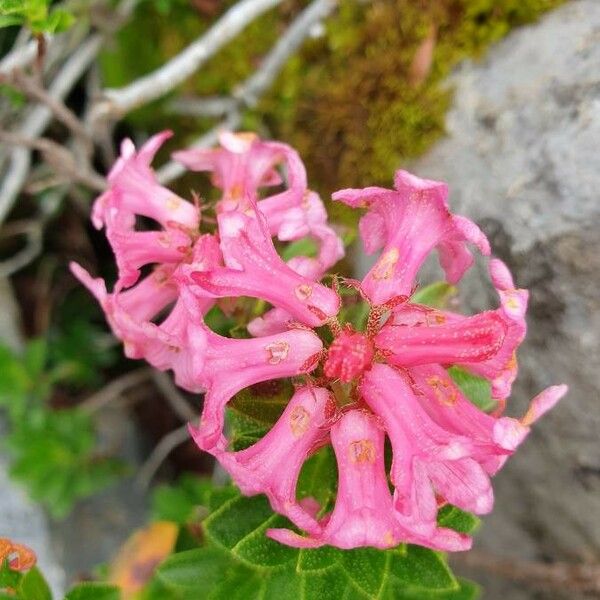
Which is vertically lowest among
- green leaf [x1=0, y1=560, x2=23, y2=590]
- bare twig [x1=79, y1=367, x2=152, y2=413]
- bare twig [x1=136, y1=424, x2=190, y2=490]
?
bare twig [x1=136, y1=424, x2=190, y2=490]

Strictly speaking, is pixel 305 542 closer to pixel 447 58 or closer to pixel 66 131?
pixel 447 58

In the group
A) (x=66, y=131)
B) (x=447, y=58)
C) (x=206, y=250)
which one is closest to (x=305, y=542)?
(x=206, y=250)

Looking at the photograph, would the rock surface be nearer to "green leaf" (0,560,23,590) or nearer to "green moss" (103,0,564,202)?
"green moss" (103,0,564,202)

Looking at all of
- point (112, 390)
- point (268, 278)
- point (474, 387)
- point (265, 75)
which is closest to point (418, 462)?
point (268, 278)

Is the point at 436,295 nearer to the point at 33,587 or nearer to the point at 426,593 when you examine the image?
the point at 426,593

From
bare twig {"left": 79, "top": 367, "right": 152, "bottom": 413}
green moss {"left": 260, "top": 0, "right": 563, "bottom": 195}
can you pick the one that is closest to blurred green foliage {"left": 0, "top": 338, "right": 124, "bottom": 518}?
bare twig {"left": 79, "top": 367, "right": 152, "bottom": 413}

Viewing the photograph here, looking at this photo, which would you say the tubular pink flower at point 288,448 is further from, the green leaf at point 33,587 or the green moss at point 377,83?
the green moss at point 377,83
